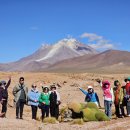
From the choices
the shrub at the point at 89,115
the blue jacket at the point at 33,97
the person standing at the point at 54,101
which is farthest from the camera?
the person standing at the point at 54,101

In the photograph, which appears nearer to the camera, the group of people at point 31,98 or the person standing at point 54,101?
the group of people at point 31,98

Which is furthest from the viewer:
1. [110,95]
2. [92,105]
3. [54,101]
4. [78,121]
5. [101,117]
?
[54,101]

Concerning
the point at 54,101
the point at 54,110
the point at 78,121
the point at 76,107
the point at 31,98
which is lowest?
the point at 78,121

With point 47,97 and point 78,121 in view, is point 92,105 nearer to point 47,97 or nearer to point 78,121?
point 78,121

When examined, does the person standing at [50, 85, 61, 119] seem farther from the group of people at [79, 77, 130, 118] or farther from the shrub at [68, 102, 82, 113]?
the group of people at [79, 77, 130, 118]

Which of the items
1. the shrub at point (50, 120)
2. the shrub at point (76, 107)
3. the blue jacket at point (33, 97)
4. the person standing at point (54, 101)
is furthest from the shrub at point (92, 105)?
the blue jacket at point (33, 97)

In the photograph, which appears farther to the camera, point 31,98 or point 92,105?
point 92,105

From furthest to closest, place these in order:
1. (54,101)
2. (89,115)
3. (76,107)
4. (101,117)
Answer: (76,107) → (54,101) → (89,115) → (101,117)

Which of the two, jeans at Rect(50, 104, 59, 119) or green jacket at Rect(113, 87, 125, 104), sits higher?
green jacket at Rect(113, 87, 125, 104)

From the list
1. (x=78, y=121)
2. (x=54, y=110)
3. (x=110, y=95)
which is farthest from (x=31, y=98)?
(x=110, y=95)

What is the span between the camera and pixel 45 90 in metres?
17.2

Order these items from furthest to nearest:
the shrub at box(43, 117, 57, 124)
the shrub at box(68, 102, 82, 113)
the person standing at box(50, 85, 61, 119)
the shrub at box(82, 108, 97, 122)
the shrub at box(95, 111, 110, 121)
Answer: the shrub at box(68, 102, 82, 113)
the person standing at box(50, 85, 61, 119)
the shrub at box(82, 108, 97, 122)
the shrub at box(95, 111, 110, 121)
the shrub at box(43, 117, 57, 124)

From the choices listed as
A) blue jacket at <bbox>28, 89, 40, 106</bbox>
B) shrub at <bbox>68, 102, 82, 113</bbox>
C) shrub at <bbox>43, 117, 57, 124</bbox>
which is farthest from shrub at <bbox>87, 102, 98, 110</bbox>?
blue jacket at <bbox>28, 89, 40, 106</bbox>

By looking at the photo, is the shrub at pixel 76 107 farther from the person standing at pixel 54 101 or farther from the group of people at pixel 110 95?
the person standing at pixel 54 101
